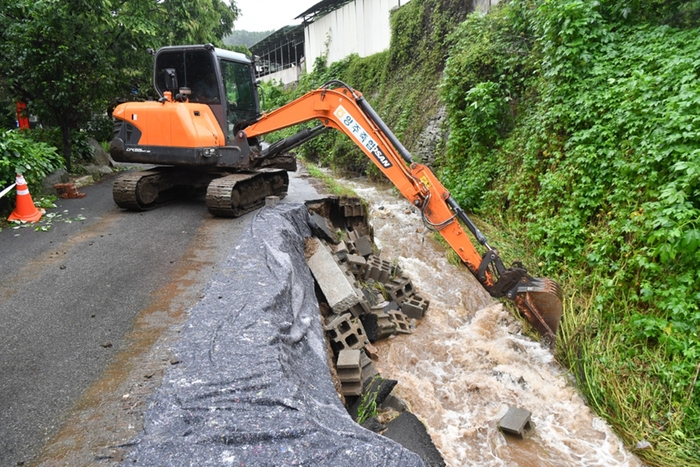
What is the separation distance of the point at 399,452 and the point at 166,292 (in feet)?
9.55

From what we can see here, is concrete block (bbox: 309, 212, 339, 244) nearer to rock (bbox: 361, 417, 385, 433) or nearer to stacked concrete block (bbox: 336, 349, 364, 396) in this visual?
stacked concrete block (bbox: 336, 349, 364, 396)

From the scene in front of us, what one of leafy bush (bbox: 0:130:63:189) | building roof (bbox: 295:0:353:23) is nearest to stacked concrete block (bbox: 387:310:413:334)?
Answer: leafy bush (bbox: 0:130:63:189)

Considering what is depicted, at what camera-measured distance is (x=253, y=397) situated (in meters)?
2.58

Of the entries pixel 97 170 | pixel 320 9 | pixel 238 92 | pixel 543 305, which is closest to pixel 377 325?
pixel 543 305

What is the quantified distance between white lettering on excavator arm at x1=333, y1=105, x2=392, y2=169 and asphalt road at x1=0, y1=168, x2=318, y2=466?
7.00 feet

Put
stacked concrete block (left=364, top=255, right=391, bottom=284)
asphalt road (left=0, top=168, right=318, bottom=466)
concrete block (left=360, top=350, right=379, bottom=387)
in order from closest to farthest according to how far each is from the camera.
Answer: asphalt road (left=0, top=168, right=318, bottom=466) → concrete block (left=360, top=350, right=379, bottom=387) → stacked concrete block (left=364, top=255, right=391, bottom=284)

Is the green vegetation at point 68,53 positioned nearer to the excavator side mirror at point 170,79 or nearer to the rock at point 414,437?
the excavator side mirror at point 170,79

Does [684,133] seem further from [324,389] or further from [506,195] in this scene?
[324,389]

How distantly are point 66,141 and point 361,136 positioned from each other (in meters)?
7.91

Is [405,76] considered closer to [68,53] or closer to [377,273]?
[68,53]

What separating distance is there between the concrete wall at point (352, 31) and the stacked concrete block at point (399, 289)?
14.0m

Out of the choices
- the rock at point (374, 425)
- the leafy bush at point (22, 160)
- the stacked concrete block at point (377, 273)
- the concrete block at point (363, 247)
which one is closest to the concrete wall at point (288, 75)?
A: the leafy bush at point (22, 160)

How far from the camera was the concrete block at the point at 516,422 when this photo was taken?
3961 mm

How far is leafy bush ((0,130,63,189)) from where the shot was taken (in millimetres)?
6773
